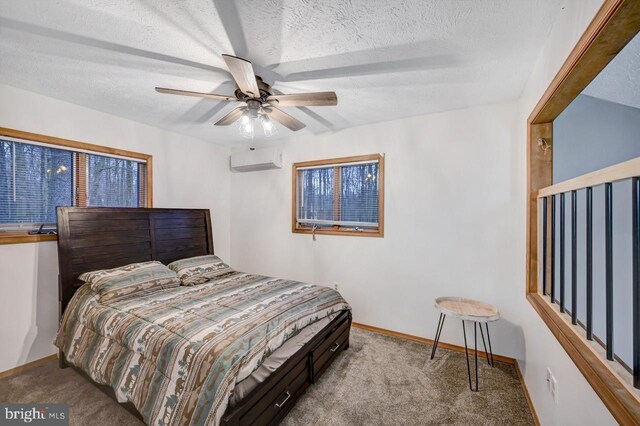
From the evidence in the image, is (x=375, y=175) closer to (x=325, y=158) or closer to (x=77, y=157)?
(x=325, y=158)

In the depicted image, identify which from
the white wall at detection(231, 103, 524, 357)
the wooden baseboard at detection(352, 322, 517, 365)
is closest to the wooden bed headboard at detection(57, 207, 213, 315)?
the white wall at detection(231, 103, 524, 357)

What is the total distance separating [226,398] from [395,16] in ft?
7.64

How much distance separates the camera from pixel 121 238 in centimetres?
284

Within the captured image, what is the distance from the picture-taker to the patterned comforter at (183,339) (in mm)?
1414

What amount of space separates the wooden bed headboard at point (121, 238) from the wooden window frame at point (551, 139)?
368 cm

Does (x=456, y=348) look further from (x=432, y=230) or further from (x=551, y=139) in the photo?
(x=551, y=139)

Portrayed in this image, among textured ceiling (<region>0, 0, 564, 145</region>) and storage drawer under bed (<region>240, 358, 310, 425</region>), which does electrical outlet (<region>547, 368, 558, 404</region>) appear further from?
textured ceiling (<region>0, 0, 564, 145</region>)

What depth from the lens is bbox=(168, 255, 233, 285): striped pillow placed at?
282 cm

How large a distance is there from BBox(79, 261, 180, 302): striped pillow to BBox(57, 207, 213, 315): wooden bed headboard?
19 cm

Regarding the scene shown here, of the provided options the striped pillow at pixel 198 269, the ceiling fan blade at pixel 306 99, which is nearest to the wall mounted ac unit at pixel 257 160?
the striped pillow at pixel 198 269

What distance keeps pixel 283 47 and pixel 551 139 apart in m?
2.10

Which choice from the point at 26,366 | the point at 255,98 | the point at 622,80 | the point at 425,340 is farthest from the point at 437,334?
the point at 26,366

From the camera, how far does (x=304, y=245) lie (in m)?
3.71

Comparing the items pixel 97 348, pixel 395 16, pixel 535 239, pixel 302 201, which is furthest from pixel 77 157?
pixel 535 239
